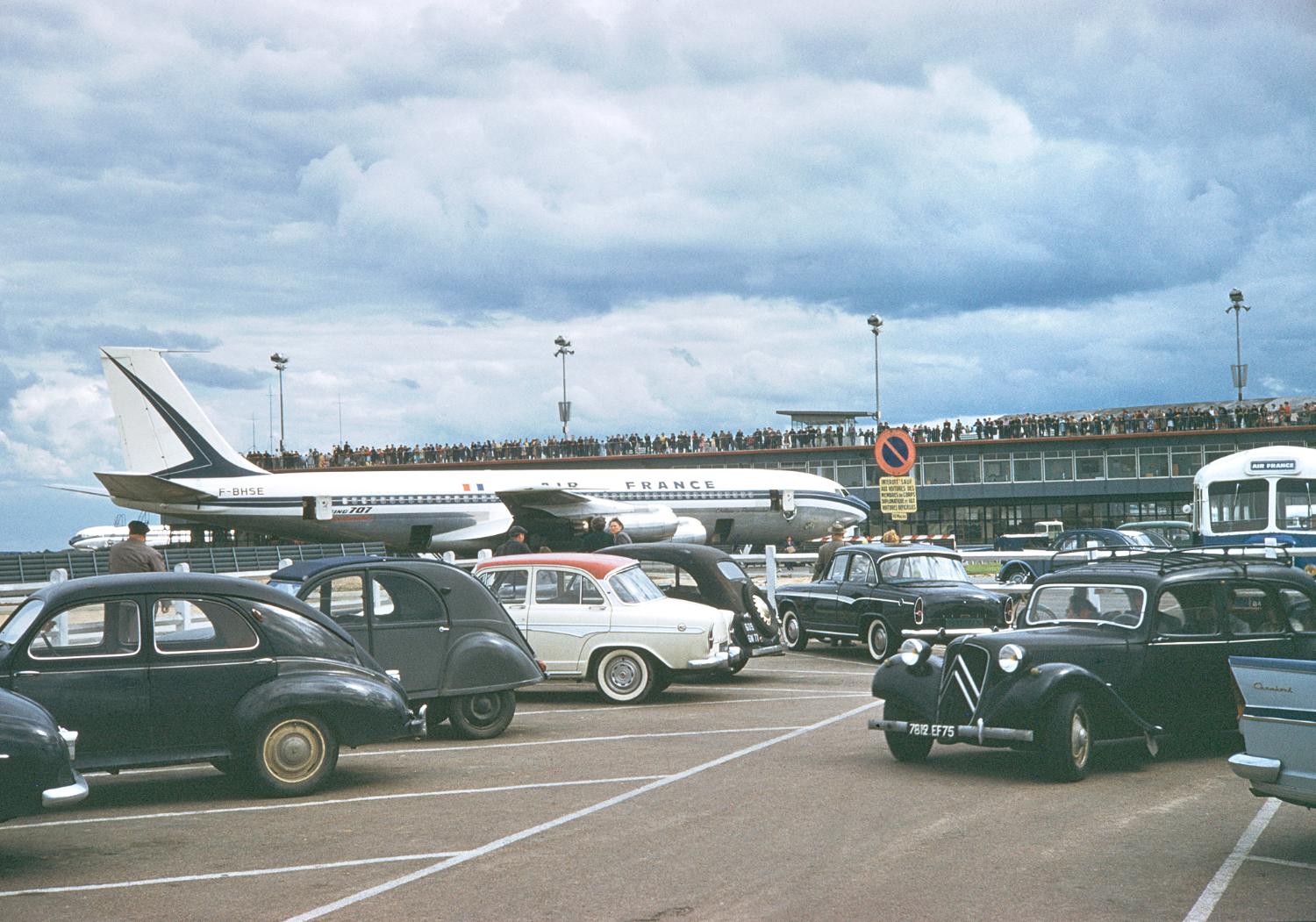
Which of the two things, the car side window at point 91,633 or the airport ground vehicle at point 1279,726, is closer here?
A: the airport ground vehicle at point 1279,726

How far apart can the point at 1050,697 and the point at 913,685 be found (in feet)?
3.98

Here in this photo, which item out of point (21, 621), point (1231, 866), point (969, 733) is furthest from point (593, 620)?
point (1231, 866)

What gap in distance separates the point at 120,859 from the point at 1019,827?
574 centimetres

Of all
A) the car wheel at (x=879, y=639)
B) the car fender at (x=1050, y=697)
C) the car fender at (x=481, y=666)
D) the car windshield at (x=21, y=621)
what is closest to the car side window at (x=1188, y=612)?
the car fender at (x=1050, y=697)

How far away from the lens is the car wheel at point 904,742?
1099cm

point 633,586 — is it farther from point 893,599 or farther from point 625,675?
point 893,599

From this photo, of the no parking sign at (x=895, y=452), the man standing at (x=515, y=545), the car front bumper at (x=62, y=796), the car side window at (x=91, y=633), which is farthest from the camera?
the no parking sign at (x=895, y=452)

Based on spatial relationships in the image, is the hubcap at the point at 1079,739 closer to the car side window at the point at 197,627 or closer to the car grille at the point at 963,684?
the car grille at the point at 963,684

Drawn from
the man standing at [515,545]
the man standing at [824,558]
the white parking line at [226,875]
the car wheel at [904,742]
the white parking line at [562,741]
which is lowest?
the white parking line at [562,741]

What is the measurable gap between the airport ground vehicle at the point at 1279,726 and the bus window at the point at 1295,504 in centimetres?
2221

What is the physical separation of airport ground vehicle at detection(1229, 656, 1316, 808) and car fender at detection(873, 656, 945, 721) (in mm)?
3450

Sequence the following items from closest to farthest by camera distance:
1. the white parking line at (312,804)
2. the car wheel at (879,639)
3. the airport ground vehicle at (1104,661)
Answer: the white parking line at (312,804), the airport ground vehicle at (1104,661), the car wheel at (879,639)

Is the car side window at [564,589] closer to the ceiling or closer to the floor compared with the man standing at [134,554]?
closer to the floor

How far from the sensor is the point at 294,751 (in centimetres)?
988
